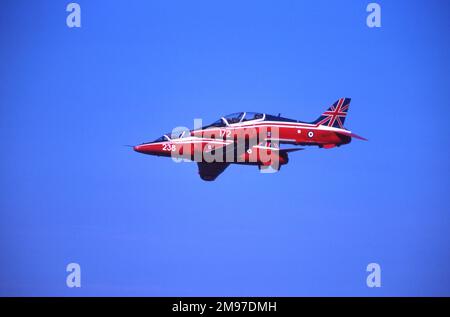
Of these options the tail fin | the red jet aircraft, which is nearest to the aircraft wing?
the red jet aircraft

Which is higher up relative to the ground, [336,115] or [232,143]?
[336,115]

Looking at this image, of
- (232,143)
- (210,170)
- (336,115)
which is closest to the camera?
(232,143)

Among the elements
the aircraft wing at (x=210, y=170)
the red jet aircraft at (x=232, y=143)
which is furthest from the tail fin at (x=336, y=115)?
A: the aircraft wing at (x=210, y=170)

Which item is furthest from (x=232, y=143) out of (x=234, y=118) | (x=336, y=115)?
(x=336, y=115)

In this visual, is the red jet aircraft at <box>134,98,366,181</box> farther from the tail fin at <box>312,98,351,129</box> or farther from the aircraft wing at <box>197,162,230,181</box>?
the tail fin at <box>312,98,351,129</box>

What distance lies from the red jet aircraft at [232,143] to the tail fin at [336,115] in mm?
1782

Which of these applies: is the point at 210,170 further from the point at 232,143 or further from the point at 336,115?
the point at 336,115

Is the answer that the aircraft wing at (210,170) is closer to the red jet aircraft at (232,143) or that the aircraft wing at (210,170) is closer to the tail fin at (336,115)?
the red jet aircraft at (232,143)

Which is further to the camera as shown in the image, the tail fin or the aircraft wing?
the tail fin

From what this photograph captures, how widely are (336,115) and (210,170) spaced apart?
617 centimetres

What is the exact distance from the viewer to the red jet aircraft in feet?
108

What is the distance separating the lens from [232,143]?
32594 mm
